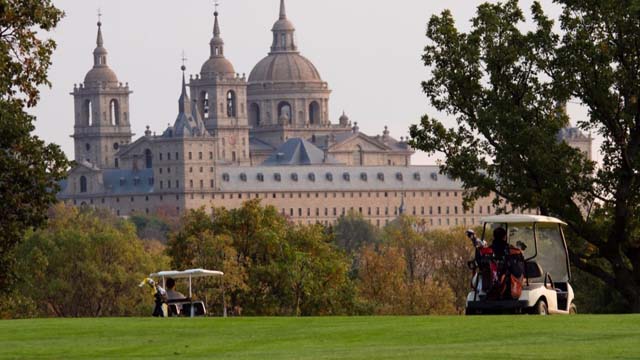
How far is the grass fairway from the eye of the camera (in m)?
27.5

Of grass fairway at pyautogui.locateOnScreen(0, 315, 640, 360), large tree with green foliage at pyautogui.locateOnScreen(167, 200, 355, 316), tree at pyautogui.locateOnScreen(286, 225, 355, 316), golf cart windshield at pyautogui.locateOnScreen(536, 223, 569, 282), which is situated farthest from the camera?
tree at pyautogui.locateOnScreen(286, 225, 355, 316)

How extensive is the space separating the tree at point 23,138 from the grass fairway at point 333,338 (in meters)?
10.4

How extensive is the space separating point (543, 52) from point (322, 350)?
69.7 ft

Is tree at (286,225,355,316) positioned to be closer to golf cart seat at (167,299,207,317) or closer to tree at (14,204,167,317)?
tree at (14,204,167,317)

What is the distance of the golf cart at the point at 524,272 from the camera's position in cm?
3494

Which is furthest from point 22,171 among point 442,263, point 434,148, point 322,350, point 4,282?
point 442,263

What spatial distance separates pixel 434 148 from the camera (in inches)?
1938

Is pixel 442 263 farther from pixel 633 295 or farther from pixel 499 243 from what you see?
pixel 499 243

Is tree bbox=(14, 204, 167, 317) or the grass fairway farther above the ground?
tree bbox=(14, 204, 167, 317)

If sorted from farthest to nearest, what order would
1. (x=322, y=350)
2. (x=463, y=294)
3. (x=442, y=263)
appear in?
(x=442, y=263)
(x=463, y=294)
(x=322, y=350)

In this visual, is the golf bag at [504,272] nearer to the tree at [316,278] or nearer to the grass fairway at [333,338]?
the grass fairway at [333,338]

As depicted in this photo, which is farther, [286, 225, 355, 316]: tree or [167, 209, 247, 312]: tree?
[286, 225, 355, 316]: tree

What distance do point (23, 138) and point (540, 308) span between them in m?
12.7

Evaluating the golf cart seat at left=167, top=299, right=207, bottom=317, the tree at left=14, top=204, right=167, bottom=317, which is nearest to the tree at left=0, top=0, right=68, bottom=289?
the golf cart seat at left=167, top=299, right=207, bottom=317
